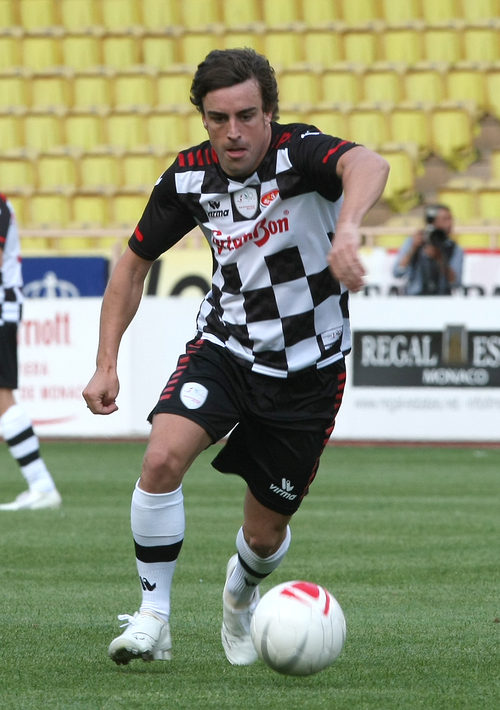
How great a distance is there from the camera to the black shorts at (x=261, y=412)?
4539 millimetres

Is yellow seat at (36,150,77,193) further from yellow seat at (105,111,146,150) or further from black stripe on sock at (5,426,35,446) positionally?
black stripe on sock at (5,426,35,446)

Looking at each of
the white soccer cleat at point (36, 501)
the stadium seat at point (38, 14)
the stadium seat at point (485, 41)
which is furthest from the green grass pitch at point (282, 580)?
the stadium seat at point (38, 14)

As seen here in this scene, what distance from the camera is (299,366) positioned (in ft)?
15.1

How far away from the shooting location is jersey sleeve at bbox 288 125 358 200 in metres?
4.32

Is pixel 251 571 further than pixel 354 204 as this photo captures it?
Yes

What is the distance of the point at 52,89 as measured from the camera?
2044cm

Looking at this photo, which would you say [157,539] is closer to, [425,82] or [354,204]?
[354,204]

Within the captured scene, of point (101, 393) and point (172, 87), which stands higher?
point (172, 87)

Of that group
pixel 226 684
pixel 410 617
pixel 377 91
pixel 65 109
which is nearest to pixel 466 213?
pixel 377 91

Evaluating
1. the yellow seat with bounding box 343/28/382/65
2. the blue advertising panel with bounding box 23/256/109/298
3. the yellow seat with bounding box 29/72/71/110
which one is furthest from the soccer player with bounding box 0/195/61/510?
the yellow seat with bounding box 343/28/382/65

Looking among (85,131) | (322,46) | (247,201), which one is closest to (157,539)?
(247,201)

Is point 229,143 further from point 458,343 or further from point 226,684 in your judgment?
point 458,343

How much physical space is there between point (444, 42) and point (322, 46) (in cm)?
172

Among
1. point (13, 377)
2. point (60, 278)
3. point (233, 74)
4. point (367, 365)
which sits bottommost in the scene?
point (367, 365)
